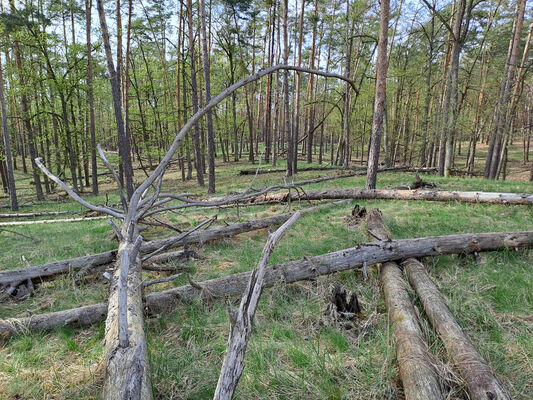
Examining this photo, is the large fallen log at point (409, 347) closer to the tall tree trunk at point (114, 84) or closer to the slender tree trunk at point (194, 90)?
the tall tree trunk at point (114, 84)

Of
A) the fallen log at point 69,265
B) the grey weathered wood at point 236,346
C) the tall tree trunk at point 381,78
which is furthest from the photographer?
the tall tree trunk at point 381,78

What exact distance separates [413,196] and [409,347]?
21.9 feet

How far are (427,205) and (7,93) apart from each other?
20.8 m

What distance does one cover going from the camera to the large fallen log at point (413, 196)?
681 cm

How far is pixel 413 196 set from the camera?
8.09 m

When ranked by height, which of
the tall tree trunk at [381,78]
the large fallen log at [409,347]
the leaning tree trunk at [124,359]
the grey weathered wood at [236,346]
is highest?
the tall tree trunk at [381,78]

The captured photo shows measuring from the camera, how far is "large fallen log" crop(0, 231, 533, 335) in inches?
129

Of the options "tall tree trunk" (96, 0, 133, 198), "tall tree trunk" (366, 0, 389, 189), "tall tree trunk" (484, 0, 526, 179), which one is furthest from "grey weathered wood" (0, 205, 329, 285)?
"tall tree trunk" (484, 0, 526, 179)

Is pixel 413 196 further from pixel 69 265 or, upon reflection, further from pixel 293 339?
pixel 69 265

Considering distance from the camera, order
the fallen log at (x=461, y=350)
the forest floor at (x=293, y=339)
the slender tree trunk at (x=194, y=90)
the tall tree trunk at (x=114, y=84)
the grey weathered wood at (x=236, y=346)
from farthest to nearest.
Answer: the slender tree trunk at (x=194, y=90), the tall tree trunk at (x=114, y=84), the forest floor at (x=293, y=339), the fallen log at (x=461, y=350), the grey weathered wood at (x=236, y=346)

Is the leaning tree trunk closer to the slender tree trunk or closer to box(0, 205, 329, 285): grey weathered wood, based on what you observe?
box(0, 205, 329, 285): grey weathered wood

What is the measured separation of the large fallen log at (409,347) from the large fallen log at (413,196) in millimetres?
4483

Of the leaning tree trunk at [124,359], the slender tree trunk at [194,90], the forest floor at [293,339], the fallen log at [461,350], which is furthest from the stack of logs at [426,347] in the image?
the slender tree trunk at [194,90]

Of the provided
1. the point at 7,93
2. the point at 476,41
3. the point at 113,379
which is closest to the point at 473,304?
the point at 113,379
